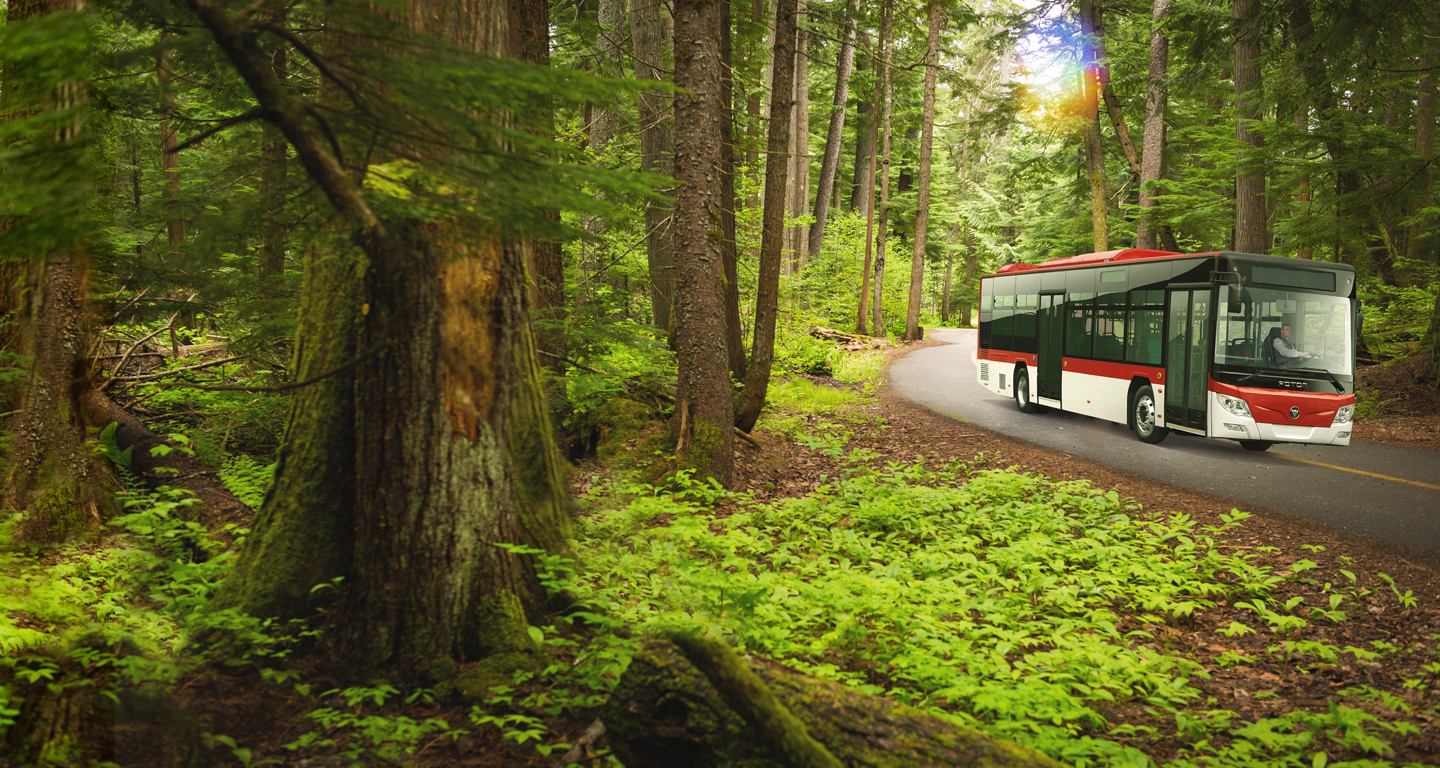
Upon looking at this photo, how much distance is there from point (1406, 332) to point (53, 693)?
23328 mm

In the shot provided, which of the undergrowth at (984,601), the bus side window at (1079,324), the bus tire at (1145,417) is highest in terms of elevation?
the bus side window at (1079,324)

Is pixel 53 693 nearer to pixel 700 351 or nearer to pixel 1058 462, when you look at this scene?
pixel 700 351

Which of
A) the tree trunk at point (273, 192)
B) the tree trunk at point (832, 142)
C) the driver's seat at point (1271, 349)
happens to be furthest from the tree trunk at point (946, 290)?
the tree trunk at point (273, 192)

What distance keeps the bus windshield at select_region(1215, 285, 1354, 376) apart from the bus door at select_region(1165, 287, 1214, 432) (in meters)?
0.26

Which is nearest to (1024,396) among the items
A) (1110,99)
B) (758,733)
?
(1110,99)

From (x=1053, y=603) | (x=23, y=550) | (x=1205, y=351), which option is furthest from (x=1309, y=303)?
(x=23, y=550)

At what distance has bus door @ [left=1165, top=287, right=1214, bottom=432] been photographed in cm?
1107

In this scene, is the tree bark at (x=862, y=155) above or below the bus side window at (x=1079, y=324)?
above

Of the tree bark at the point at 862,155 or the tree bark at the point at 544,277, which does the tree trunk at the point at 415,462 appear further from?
the tree bark at the point at 862,155

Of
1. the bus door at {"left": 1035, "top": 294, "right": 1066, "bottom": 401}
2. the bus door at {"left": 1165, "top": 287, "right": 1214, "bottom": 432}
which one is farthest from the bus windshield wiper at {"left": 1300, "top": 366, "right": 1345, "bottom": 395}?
the bus door at {"left": 1035, "top": 294, "right": 1066, "bottom": 401}

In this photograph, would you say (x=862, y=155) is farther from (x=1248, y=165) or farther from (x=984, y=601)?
(x=984, y=601)

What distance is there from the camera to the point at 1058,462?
10.9m

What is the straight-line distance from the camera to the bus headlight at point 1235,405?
1060cm

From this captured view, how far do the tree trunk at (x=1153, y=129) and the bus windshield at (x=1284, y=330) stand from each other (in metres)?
10.9
